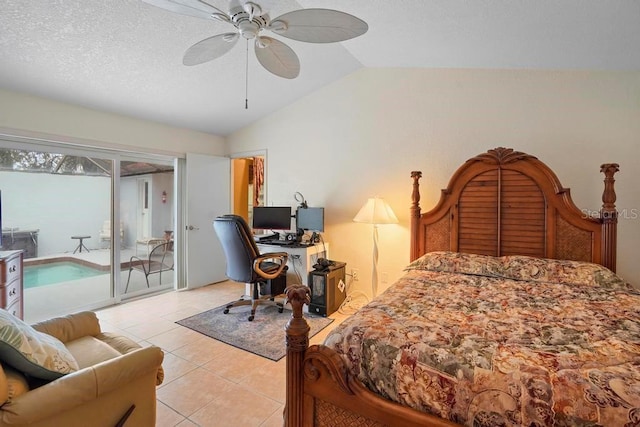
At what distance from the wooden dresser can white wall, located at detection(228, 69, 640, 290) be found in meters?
2.75

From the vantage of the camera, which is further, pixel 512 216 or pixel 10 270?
pixel 512 216

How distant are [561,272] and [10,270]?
14.2 ft

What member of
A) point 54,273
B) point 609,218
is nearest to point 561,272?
point 609,218

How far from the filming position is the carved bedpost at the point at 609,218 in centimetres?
239

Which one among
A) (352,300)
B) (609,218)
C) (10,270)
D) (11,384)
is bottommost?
(352,300)

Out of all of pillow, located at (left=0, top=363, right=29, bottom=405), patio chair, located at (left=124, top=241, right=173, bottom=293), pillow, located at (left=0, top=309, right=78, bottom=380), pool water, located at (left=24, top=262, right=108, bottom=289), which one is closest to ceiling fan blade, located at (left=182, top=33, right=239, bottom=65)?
pillow, located at (left=0, top=309, right=78, bottom=380)

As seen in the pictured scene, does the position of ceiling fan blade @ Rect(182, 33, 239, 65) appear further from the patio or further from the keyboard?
the patio

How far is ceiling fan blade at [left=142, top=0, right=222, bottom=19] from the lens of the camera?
1444 mm

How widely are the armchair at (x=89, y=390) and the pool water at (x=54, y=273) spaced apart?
2.15 m

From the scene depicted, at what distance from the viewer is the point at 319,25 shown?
1607mm

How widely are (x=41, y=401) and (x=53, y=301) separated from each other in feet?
9.96

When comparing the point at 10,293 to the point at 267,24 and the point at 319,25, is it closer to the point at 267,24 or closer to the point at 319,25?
the point at 267,24

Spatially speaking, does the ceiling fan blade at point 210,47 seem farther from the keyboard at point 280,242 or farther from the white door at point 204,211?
the white door at point 204,211

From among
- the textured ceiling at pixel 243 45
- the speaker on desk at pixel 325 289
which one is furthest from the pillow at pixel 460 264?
the textured ceiling at pixel 243 45
